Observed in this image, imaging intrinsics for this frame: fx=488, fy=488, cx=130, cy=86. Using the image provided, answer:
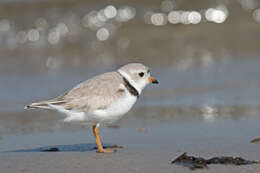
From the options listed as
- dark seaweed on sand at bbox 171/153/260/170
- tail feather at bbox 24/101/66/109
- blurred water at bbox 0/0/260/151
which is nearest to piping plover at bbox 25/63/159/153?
tail feather at bbox 24/101/66/109

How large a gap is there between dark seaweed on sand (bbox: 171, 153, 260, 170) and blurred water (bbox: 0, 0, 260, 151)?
230cm

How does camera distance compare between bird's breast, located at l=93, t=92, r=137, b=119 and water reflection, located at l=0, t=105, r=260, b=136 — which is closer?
bird's breast, located at l=93, t=92, r=137, b=119

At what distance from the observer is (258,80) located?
929 centimetres

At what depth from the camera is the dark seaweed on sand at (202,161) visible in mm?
4273

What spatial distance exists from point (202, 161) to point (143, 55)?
281 inches

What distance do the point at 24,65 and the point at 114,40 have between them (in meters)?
2.23

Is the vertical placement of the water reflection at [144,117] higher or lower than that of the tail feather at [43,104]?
lower

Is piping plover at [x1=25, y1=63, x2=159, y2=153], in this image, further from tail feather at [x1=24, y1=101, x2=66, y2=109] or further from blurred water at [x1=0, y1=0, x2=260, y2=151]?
blurred water at [x1=0, y1=0, x2=260, y2=151]

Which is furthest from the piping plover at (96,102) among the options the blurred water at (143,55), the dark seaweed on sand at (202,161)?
the blurred water at (143,55)

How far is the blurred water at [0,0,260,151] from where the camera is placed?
25.1 feet

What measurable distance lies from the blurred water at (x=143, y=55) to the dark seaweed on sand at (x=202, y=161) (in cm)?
230

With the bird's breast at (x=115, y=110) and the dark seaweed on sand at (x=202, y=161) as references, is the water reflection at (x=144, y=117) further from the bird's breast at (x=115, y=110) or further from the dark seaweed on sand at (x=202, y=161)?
the dark seaweed on sand at (x=202, y=161)

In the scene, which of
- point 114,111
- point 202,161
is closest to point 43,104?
Answer: point 114,111

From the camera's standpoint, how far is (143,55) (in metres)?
11.3
